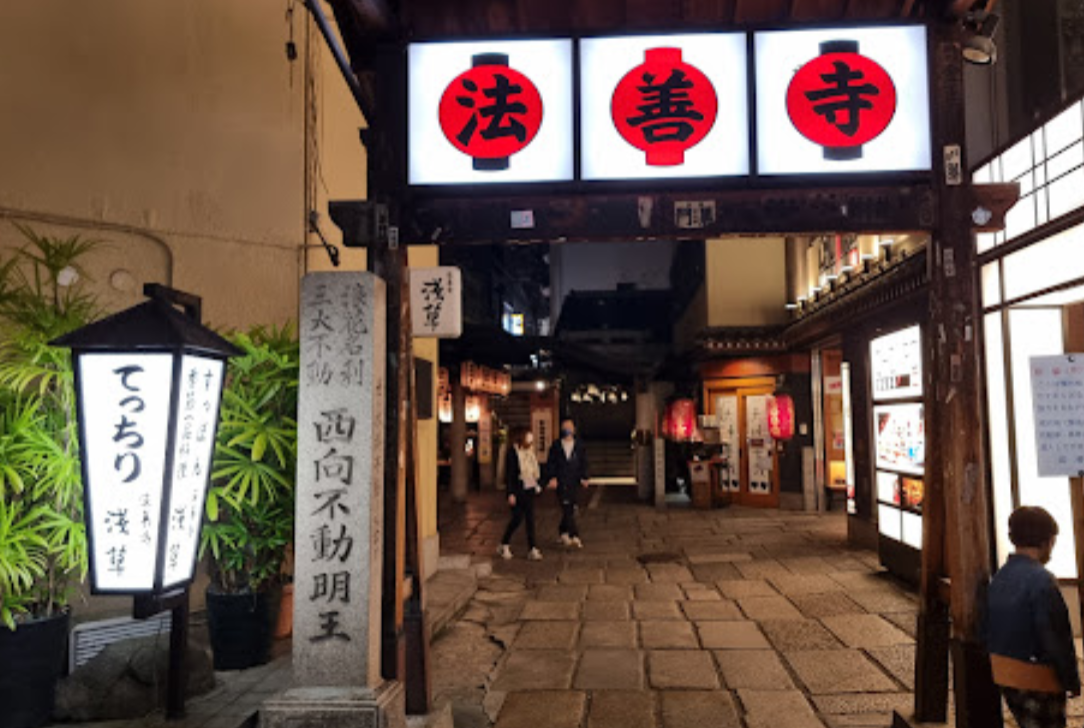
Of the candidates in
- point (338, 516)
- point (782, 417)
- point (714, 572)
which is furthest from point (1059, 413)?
point (782, 417)

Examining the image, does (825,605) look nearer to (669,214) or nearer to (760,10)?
(669,214)

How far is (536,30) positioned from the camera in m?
5.96

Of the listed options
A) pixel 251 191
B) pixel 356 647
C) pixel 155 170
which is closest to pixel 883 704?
pixel 356 647

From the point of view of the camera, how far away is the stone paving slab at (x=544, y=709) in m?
5.98

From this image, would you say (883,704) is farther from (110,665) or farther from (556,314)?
(556,314)

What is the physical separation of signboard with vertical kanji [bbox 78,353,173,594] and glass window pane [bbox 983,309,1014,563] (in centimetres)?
853

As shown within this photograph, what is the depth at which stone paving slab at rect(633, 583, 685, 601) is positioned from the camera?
9758 mm

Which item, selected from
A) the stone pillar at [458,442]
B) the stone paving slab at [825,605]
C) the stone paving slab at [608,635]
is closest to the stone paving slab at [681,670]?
the stone paving slab at [608,635]

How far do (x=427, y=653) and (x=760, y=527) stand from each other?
37.3 ft

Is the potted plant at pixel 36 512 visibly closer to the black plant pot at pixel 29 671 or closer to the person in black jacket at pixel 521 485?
the black plant pot at pixel 29 671

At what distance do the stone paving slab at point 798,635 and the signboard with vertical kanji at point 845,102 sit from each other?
495 cm

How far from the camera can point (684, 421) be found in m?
19.8

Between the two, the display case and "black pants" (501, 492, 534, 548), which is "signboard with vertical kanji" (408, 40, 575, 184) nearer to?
the display case

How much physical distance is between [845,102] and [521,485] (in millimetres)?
8621
